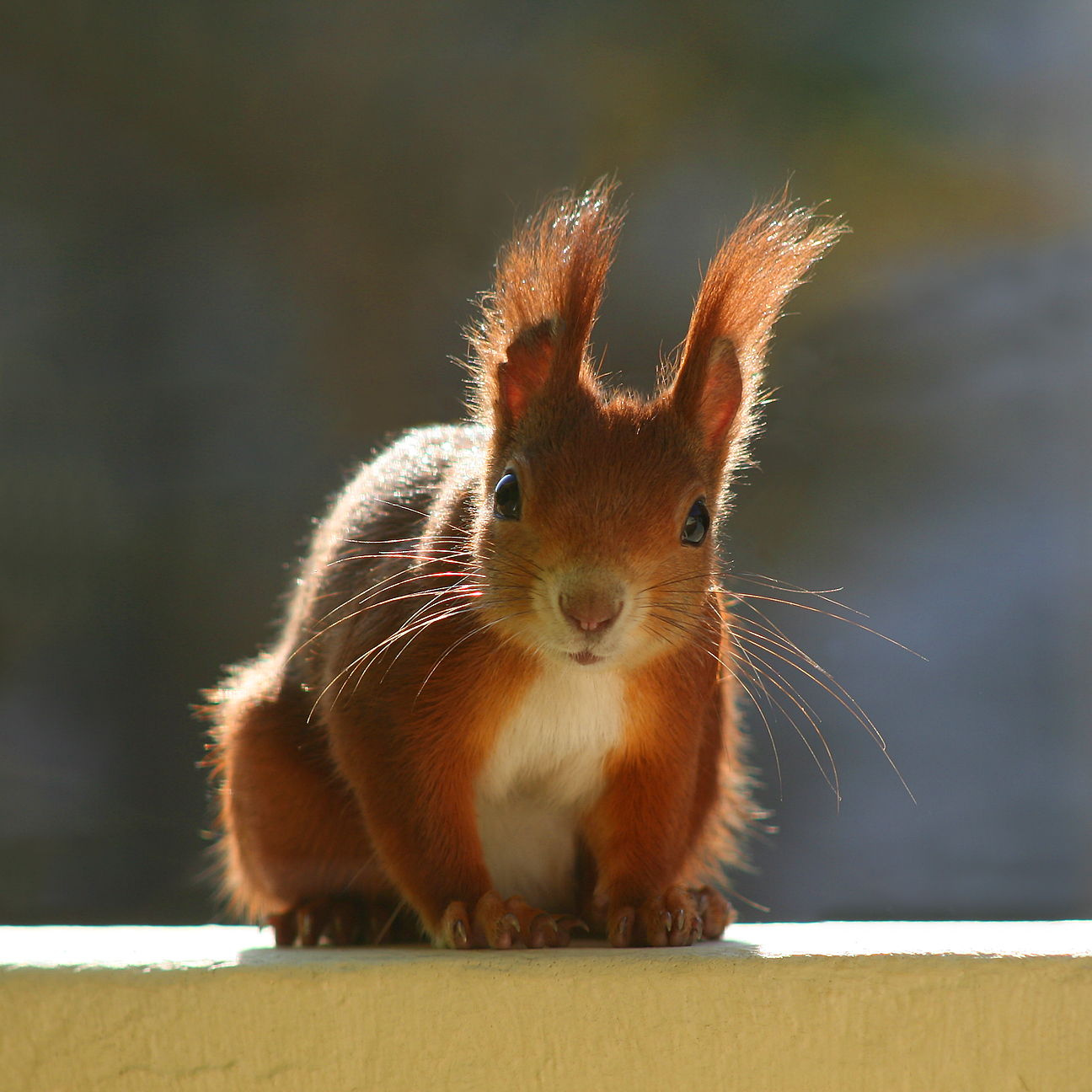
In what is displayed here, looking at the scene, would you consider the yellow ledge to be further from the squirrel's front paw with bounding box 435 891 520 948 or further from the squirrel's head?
the squirrel's head

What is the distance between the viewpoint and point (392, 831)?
1.53 meters

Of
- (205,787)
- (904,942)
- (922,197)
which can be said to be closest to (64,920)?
(205,787)

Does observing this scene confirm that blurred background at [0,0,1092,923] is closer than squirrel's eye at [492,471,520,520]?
No

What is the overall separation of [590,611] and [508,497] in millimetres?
225

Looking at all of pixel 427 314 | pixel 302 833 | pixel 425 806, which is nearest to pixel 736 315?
pixel 425 806

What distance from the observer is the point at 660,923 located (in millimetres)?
1508

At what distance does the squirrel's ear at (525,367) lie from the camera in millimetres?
1643

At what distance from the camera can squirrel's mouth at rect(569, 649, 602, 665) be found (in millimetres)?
1412

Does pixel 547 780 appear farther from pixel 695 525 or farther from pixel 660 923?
pixel 695 525

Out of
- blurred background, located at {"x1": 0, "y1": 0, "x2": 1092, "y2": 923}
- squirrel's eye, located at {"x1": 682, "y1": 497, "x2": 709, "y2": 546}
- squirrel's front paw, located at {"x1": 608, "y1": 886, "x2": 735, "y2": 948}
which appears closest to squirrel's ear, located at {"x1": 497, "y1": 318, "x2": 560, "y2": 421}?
squirrel's eye, located at {"x1": 682, "y1": 497, "x2": 709, "y2": 546}

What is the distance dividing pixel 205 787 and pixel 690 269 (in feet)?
5.43

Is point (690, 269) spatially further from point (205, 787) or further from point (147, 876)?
point (147, 876)

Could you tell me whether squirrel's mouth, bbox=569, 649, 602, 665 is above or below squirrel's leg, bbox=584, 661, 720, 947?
above

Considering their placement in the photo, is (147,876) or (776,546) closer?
(776,546)
